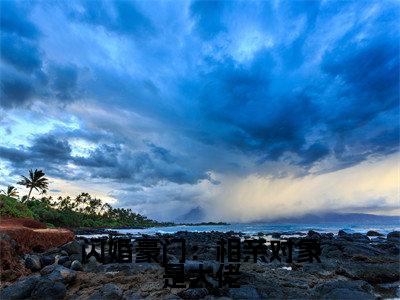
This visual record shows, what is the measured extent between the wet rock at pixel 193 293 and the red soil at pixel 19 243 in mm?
5921

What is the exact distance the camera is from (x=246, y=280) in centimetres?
913

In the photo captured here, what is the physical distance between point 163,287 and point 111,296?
1.32 meters

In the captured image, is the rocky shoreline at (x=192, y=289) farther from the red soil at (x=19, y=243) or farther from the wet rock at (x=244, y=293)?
the red soil at (x=19, y=243)

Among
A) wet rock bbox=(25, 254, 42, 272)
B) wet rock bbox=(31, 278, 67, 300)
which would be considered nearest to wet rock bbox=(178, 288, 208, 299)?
wet rock bbox=(31, 278, 67, 300)

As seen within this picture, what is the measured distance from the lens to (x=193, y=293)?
786 centimetres

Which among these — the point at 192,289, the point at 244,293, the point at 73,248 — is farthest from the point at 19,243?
the point at 244,293

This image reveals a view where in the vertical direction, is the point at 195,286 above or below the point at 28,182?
below

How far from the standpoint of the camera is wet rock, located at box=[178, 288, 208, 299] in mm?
7801

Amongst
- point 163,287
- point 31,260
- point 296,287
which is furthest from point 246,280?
point 31,260

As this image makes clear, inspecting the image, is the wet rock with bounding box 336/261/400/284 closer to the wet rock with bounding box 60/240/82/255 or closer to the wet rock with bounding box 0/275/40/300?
the wet rock with bounding box 0/275/40/300

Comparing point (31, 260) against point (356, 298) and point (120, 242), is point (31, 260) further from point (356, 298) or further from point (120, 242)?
point (356, 298)

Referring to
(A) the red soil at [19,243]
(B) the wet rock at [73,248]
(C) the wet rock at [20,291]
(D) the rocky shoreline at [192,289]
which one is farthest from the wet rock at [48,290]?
(B) the wet rock at [73,248]

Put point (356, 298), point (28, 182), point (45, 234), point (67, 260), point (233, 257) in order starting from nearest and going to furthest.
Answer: point (356, 298)
point (67, 260)
point (233, 257)
point (45, 234)
point (28, 182)

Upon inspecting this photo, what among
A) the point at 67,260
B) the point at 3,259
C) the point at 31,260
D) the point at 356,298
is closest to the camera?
the point at 356,298
